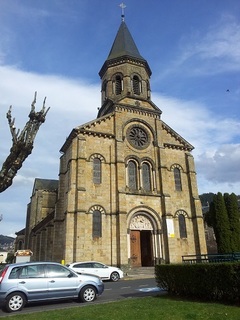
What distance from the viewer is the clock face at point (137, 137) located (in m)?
29.6

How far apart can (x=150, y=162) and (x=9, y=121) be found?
19673 mm

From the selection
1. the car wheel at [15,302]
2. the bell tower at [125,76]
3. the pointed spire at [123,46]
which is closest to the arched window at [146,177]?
the bell tower at [125,76]

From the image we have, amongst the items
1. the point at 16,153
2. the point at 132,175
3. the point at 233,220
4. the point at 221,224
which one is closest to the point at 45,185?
the point at 132,175

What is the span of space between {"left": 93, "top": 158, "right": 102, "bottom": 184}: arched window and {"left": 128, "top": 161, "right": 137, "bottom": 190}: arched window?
10.4 ft

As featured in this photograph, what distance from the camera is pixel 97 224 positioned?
25.3 meters

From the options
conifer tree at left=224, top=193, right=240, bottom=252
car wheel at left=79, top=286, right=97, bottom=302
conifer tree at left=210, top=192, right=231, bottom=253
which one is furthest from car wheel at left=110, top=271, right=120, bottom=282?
conifer tree at left=224, top=193, right=240, bottom=252

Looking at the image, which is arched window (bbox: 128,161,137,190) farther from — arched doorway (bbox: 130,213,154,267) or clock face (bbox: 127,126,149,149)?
arched doorway (bbox: 130,213,154,267)

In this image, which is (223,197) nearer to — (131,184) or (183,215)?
(183,215)

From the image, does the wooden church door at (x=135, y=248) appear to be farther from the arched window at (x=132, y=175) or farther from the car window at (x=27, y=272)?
the car window at (x=27, y=272)

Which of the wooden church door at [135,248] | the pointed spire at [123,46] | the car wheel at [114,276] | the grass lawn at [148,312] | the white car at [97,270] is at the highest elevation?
the pointed spire at [123,46]

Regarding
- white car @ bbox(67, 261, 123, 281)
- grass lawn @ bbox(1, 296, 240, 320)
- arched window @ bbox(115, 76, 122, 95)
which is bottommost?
grass lawn @ bbox(1, 296, 240, 320)

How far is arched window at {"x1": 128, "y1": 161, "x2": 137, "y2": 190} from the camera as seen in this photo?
92.5 ft

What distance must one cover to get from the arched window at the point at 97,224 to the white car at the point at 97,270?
5.87 m

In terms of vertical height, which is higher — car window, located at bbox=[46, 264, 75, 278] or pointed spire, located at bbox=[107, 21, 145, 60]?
pointed spire, located at bbox=[107, 21, 145, 60]
